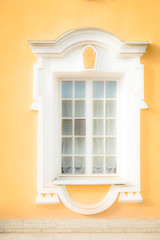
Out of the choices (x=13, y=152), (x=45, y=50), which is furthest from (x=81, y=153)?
(x=45, y=50)

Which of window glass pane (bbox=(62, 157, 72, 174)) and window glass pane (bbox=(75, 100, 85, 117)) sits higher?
window glass pane (bbox=(75, 100, 85, 117))

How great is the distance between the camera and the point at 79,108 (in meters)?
4.58

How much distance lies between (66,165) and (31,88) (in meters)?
1.68

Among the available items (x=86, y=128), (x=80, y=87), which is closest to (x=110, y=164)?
(x=86, y=128)

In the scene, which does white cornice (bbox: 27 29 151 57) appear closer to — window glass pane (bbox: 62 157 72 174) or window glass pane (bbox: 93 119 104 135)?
window glass pane (bbox: 93 119 104 135)

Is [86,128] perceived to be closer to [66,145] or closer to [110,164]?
[66,145]

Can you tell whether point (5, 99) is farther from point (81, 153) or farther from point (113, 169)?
point (113, 169)

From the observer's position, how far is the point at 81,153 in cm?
457

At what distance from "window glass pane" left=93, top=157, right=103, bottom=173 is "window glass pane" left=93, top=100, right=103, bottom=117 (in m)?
0.90

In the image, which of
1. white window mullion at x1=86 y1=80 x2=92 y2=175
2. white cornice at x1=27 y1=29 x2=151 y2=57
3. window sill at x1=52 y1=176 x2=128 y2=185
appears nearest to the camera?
white cornice at x1=27 y1=29 x2=151 y2=57

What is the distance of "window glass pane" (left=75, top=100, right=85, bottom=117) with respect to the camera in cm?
458

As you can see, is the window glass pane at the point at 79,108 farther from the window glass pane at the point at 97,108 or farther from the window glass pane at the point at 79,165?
the window glass pane at the point at 79,165

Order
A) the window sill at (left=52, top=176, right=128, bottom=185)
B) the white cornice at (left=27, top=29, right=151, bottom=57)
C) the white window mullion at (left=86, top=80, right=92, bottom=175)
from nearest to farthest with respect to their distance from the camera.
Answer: the white cornice at (left=27, top=29, right=151, bottom=57), the window sill at (left=52, top=176, right=128, bottom=185), the white window mullion at (left=86, top=80, right=92, bottom=175)

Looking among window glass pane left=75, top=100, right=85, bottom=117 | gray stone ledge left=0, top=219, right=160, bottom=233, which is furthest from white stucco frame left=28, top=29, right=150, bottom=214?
window glass pane left=75, top=100, right=85, bottom=117
